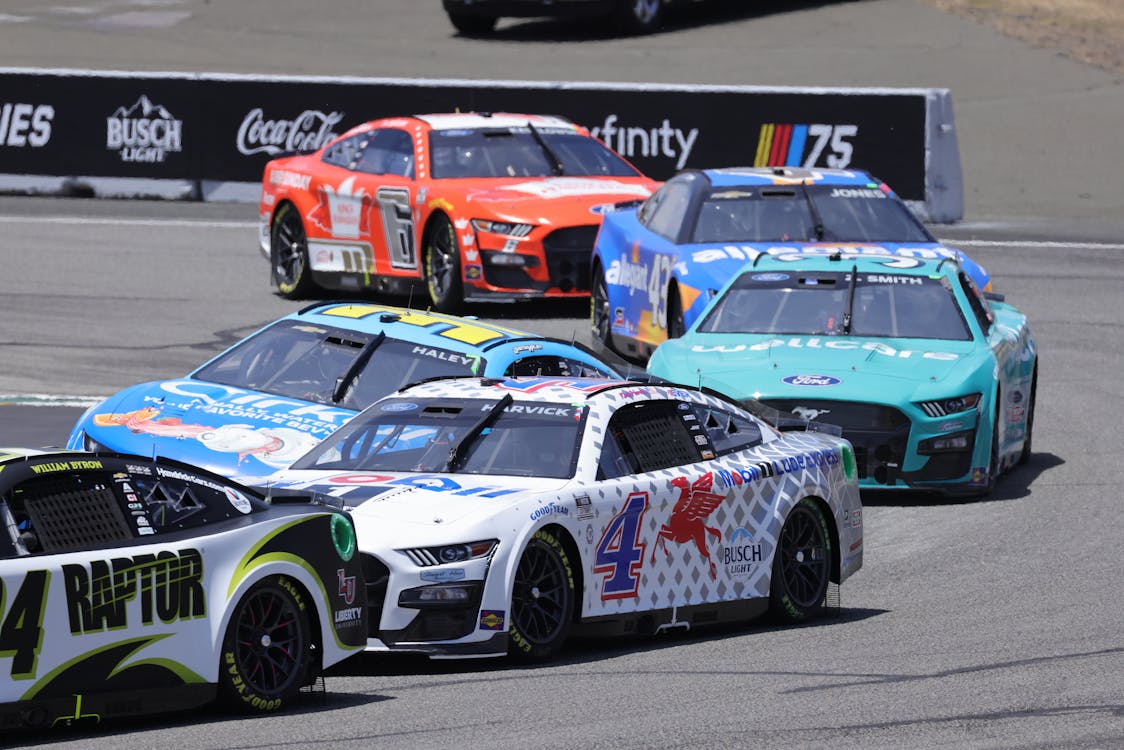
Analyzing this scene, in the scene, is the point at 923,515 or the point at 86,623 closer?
the point at 86,623

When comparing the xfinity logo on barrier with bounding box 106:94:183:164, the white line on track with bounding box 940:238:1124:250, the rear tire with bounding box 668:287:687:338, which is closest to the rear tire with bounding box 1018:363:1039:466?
the rear tire with bounding box 668:287:687:338

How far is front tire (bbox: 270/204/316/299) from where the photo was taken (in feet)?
67.6

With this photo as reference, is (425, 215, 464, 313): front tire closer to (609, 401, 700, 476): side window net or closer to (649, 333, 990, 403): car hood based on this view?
(649, 333, 990, 403): car hood

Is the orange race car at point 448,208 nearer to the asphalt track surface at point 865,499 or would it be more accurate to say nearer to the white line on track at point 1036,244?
the asphalt track surface at point 865,499

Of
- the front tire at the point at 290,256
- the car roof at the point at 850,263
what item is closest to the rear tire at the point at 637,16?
the front tire at the point at 290,256

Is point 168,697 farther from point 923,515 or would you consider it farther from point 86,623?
point 923,515

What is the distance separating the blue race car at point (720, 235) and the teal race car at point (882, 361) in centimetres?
122

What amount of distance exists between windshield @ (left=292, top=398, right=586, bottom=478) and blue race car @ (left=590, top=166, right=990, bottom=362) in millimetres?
6125

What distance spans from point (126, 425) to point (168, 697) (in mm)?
4487

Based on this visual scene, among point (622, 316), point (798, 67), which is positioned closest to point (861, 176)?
point (622, 316)

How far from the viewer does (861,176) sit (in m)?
17.9

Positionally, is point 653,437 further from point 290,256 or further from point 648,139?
point 648,139

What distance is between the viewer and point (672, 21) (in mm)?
36344

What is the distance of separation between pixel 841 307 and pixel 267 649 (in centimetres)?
719
